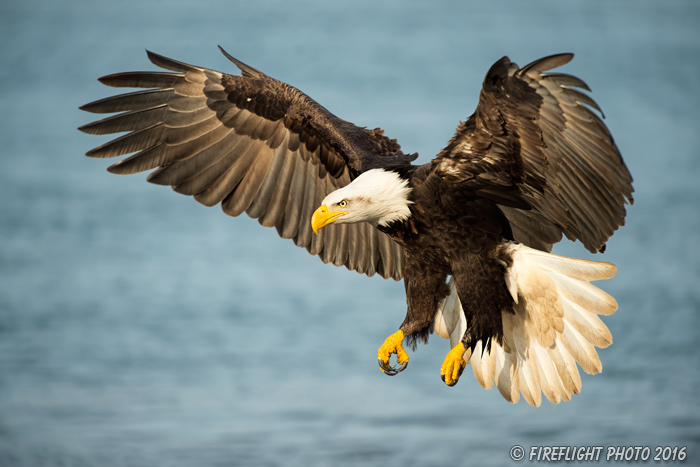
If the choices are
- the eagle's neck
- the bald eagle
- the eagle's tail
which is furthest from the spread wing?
the eagle's tail

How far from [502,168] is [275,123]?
1.70 m

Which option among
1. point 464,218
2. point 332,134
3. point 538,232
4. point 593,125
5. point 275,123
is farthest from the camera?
point 275,123

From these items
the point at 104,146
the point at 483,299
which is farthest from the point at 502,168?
the point at 104,146

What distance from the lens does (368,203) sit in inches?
165

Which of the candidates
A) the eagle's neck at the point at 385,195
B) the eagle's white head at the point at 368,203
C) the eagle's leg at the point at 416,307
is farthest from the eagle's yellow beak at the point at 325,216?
the eagle's leg at the point at 416,307

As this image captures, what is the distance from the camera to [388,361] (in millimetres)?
4652

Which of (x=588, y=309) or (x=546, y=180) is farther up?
(x=546, y=180)

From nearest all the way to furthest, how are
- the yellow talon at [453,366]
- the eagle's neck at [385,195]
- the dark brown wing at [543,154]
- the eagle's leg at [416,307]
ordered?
the dark brown wing at [543,154] → the eagle's neck at [385,195] → the yellow talon at [453,366] → the eagle's leg at [416,307]

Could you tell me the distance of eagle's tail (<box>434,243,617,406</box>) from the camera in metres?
4.28

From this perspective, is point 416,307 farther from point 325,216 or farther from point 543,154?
point 543,154

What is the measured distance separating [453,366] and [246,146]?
6.06ft

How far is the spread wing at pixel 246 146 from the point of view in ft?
16.3

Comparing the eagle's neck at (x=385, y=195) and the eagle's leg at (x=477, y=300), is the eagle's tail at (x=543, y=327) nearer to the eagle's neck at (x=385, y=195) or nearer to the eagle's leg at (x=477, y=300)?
the eagle's leg at (x=477, y=300)

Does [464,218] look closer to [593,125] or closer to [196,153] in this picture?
[593,125]
